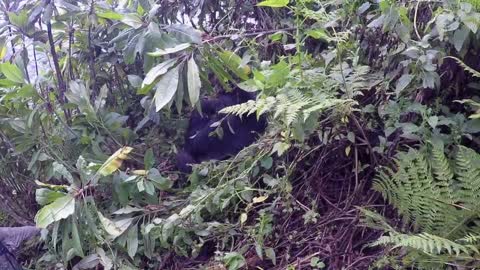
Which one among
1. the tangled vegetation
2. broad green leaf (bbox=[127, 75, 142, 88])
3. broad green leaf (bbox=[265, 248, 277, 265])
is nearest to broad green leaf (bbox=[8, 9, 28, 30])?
the tangled vegetation

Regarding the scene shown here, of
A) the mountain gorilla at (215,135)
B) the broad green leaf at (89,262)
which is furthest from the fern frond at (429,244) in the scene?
the broad green leaf at (89,262)

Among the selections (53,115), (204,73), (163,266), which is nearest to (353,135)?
(204,73)

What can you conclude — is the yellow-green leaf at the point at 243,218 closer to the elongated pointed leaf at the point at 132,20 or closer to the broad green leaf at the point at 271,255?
the broad green leaf at the point at 271,255

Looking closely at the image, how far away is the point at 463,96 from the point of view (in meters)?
1.21

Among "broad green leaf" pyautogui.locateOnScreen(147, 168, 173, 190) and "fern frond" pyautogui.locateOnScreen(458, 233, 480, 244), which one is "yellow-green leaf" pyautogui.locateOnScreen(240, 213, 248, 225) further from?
"fern frond" pyautogui.locateOnScreen(458, 233, 480, 244)

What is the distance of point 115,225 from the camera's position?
1397 millimetres

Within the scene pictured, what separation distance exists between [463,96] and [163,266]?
0.87 metres

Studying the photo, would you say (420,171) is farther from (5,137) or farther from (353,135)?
(5,137)

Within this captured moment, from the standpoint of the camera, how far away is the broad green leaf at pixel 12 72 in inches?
59.1

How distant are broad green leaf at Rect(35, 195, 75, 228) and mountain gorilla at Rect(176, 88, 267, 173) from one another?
0.43m

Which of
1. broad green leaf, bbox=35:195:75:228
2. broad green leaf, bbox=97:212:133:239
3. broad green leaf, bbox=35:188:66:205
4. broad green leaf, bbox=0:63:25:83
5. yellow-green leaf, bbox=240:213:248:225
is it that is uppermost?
broad green leaf, bbox=0:63:25:83

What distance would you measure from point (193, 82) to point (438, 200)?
24.4 inches

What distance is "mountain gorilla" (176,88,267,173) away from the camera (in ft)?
5.21

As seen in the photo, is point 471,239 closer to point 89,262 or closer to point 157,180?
point 157,180
